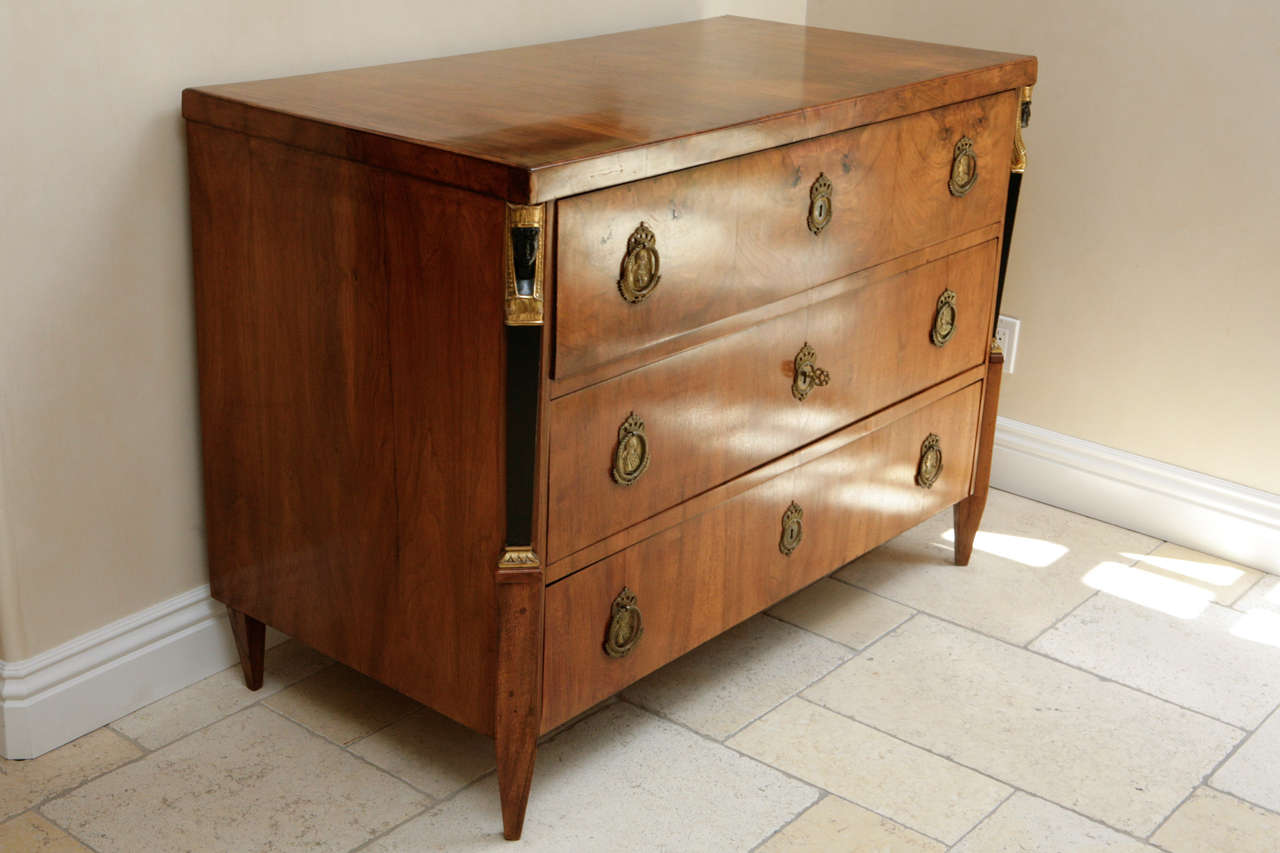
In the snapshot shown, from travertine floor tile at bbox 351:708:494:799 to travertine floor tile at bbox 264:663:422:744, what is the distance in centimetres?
3

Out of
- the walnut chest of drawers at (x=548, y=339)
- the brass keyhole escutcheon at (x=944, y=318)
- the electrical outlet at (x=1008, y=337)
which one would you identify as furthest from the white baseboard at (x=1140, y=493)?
the walnut chest of drawers at (x=548, y=339)

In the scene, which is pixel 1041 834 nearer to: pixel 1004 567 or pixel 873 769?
pixel 873 769

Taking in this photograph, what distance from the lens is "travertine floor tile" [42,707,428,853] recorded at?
69.1 inches

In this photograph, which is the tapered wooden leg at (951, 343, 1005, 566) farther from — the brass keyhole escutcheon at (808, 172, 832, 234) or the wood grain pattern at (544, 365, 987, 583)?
the brass keyhole escutcheon at (808, 172, 832, 234)

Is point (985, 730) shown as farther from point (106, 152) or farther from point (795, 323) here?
point (106, 152)

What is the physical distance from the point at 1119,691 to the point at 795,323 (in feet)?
2.67

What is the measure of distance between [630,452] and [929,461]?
2.66 ft

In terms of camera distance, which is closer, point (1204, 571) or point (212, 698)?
point (212, 698)

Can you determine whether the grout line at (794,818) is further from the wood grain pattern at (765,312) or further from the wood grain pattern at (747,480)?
the wood grain pattern at (765,312)

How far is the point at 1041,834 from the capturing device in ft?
6.02

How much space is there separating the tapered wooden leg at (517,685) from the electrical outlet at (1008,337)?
4.94 feet

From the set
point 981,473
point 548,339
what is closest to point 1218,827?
point 981,473

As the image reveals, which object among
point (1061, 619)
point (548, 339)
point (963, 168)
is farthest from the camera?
point (1061, 619)

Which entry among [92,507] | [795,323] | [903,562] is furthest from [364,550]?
[903,562]
